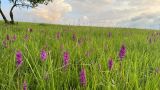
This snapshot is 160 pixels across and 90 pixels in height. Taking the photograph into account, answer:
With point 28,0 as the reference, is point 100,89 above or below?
below

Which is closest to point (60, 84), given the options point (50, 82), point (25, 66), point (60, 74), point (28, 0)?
point (50, 82)

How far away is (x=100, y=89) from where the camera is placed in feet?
8.61

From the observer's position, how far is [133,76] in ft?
9.05

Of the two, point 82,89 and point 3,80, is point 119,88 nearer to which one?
point 82,89

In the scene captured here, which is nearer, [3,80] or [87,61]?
[3,80]

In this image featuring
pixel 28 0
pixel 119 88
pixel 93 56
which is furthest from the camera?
pixel 28 0

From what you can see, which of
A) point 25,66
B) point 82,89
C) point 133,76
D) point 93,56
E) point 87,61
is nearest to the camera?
point 82,89

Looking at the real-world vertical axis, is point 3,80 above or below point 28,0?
below

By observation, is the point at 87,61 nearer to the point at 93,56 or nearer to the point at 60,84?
the point at 93,56

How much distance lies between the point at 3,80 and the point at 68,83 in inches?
27.1

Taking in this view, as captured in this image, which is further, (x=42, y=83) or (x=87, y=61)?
(x=87, y=61)

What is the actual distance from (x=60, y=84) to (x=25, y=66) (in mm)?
998

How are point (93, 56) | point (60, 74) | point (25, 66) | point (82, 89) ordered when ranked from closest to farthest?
point (82, 89) → point (60, 74) → point (25, 66) → point (93, 56)

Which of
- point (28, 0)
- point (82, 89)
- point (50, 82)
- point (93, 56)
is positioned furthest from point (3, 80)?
point (28, 0)
